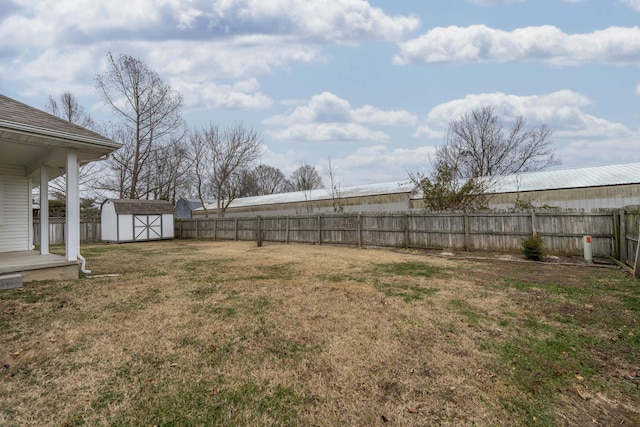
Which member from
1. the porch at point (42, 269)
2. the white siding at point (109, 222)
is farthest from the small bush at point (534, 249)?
the white siding at point (109, 222)

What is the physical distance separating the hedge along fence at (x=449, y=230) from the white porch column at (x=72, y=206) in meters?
9.65

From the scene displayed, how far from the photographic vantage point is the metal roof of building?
13941mm

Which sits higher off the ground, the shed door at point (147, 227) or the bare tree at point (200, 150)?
the bare tree at point (200, 150)

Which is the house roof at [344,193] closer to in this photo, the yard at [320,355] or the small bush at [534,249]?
the small bush at [534,249]

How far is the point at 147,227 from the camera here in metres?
20.0

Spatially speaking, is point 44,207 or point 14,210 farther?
point 14,210

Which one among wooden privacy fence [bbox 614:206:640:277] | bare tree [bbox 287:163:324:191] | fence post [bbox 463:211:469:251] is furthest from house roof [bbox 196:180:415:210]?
bare tree [bbox 287:163:324:191]

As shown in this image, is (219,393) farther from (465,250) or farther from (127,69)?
(127,69)

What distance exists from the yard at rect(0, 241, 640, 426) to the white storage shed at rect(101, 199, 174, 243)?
1452 cm

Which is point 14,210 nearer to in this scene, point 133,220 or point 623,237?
point 133,220

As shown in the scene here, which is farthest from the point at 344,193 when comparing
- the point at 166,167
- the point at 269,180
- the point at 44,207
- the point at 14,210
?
the point at 269,180

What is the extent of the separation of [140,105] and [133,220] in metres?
9.02

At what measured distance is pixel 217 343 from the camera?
3510mm

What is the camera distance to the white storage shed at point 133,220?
18.8m
